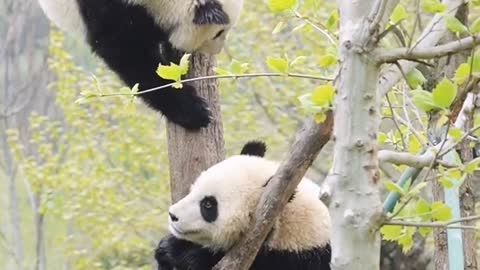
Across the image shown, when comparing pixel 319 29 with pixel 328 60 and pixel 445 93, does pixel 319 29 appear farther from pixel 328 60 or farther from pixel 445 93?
pixel 445 93

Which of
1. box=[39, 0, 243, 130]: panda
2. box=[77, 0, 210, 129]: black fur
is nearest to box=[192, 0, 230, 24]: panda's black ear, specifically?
box=[39, 0, 243, 130]: panda

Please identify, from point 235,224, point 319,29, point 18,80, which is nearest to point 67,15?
point 235,224

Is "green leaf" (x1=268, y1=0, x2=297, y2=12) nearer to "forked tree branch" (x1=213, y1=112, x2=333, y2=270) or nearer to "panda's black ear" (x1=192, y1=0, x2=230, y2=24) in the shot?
"forked tree branch" (x1=213, y1=112, x2=333, y2=270)

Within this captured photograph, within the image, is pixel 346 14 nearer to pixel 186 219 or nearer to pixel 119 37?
pixel 186 219

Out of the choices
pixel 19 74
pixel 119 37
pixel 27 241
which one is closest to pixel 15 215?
pixel 27 241

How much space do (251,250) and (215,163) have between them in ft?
1.63

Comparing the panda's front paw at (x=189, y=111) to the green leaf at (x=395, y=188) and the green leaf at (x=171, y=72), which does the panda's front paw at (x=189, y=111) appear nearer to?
the green leaf at (x=171, y=72)

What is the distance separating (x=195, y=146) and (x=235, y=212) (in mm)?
336

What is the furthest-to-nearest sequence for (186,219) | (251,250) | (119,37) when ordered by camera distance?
(119,37)
(186,219)
(251,250)

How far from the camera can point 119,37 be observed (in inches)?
115

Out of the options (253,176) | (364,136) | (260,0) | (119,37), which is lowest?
(364,136)

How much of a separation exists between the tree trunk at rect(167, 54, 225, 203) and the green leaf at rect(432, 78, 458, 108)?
129 cm

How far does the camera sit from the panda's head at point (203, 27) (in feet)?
9.39

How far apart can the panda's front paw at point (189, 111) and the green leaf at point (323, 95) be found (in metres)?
1.25
